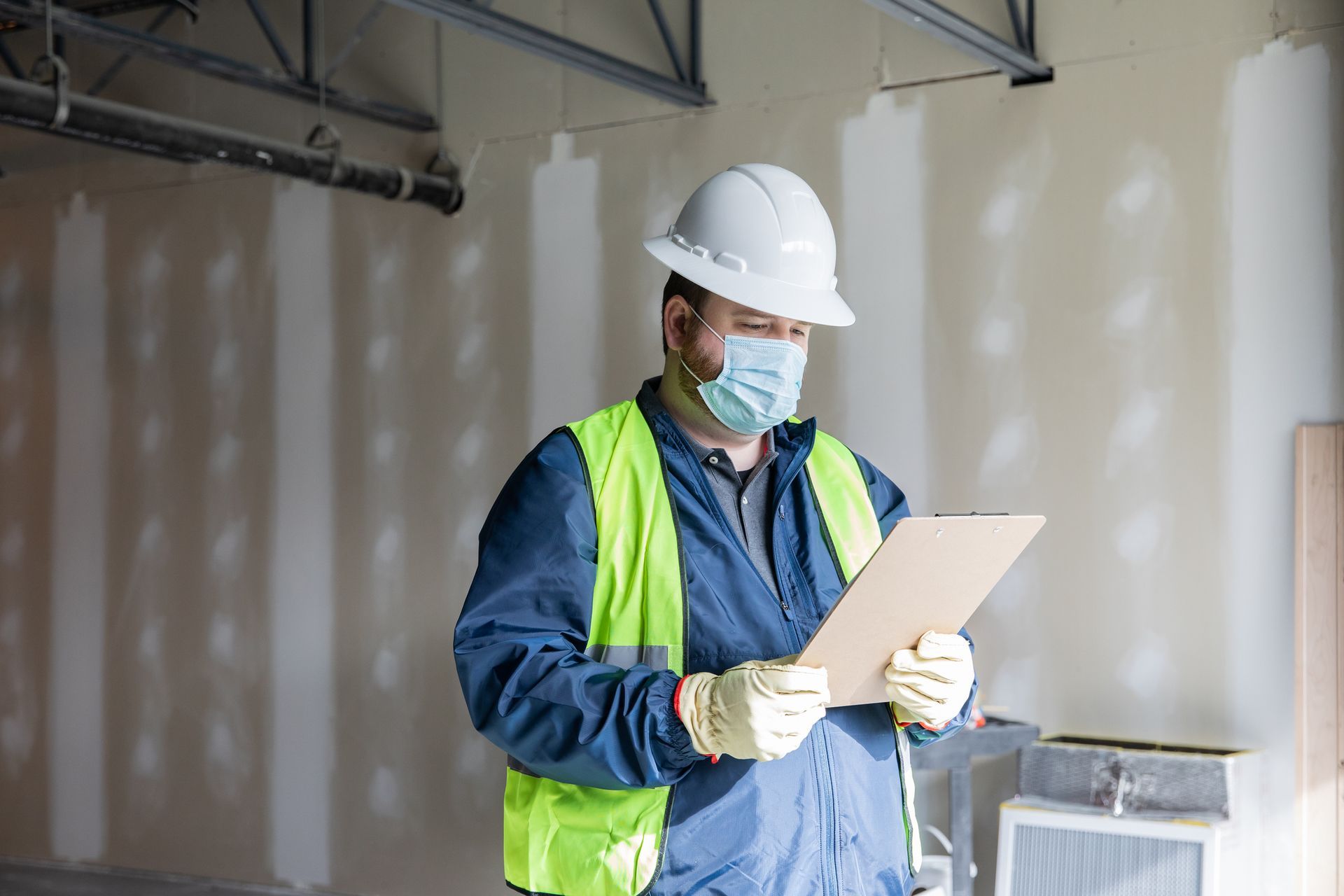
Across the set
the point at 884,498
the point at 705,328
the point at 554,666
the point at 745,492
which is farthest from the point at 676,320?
the point at 554,666

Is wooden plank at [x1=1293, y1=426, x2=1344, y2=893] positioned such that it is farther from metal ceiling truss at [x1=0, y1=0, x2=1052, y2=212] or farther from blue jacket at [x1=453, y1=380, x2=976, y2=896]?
blue jacket at [x1=453, y1=380, x2=976, y2=896]

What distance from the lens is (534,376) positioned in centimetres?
494

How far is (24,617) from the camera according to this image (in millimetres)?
6078

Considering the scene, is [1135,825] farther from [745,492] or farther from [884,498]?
[745,492]

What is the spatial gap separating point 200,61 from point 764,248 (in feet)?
10.2

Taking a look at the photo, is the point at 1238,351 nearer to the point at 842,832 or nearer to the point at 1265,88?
the point at 1265,88

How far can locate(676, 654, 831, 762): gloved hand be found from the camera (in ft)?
5.45

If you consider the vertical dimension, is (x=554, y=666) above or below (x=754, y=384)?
below

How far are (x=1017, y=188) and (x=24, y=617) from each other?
4717mm

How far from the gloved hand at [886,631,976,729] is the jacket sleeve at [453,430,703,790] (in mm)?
310

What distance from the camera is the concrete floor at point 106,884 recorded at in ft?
17.8

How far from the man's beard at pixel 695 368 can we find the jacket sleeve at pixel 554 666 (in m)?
0.27

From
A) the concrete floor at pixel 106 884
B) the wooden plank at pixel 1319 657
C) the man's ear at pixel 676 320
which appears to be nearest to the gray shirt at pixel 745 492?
the man's ear at pixel 676 320

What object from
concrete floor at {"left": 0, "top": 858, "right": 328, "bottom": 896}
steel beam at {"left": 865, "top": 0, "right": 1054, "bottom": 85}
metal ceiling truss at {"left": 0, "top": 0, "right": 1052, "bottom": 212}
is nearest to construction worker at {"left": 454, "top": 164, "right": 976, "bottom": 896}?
steel beam at {"left": 865, "top": 0, "right": 1054, "bottom": 85}
